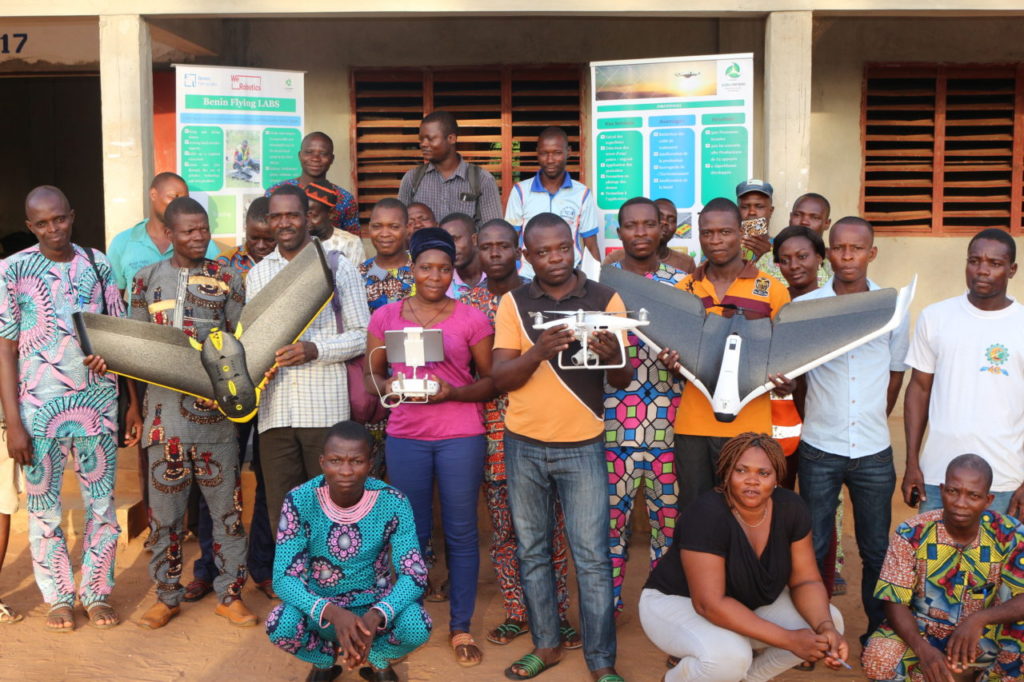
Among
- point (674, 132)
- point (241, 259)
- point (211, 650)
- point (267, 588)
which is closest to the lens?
point (211, 650)

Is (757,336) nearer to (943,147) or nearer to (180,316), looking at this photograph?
(180,316)

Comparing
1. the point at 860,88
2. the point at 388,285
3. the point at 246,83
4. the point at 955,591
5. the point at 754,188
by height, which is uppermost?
the point at 860,88

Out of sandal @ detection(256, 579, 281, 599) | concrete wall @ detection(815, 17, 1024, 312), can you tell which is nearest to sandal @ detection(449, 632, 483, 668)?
sandal @ detection(256, 579, 281, 599)

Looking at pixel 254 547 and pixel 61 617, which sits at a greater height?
pixel 254 547

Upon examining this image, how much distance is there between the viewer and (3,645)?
14.5 feet

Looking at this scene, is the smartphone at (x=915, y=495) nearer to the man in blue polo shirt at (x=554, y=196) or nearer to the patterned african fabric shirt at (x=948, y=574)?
the patterned african fabric shirt at (x=948, y=574)

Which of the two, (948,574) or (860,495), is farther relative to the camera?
(860,495)

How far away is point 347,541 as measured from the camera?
154 inches

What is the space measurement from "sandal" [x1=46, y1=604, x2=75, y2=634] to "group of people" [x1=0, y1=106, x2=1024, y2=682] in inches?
0.7

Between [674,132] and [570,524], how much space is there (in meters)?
3.26

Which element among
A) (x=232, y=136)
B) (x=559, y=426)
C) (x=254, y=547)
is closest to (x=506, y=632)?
(x=559, y=426)

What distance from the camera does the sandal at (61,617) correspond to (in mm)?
4527

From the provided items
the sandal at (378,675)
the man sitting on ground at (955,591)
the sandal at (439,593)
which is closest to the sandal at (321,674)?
the sandal at (378,675)

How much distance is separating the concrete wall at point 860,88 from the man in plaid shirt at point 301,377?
182 inches
